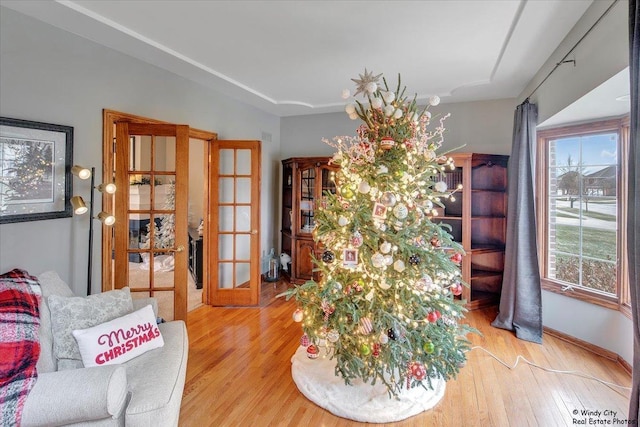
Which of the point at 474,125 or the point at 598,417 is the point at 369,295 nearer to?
the point at 598,417

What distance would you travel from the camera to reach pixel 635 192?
152cm

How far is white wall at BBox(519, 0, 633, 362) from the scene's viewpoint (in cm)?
189

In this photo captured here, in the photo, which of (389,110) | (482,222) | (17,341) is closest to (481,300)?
(482,222)

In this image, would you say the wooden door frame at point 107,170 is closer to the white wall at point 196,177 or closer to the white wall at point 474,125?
the white wall at point 196,177

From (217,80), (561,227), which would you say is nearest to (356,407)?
(561,227)

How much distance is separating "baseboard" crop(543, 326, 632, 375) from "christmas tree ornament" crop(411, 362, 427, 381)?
179 cm

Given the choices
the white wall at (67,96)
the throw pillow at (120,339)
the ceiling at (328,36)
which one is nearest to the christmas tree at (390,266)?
the ceiling at (328,36)

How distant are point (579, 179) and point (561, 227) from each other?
1.65ft

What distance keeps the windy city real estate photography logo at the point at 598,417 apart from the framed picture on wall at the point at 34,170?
3804 millimetres

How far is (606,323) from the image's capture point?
2.75m

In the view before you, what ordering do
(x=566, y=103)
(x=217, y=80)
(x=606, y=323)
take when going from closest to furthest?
(x=566, y=103)
(x=606, y=323)
(x=217, y=80)

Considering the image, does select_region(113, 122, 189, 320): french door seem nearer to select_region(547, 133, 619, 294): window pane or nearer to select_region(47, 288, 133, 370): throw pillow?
select_region(47, 288, 133, 370): throw pillow

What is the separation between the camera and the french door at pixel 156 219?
2.92 meters

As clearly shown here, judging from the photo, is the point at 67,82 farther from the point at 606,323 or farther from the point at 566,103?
the point at 606,323
